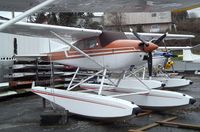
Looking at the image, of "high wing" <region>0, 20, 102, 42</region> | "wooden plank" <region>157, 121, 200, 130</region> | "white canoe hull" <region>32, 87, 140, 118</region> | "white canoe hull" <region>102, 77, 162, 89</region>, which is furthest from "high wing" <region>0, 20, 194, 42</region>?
"white canoe hull" <region>102, 77, 162, 89</region>

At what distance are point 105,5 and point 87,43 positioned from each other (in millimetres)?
2905

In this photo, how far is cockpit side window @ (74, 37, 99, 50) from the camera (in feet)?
30.7

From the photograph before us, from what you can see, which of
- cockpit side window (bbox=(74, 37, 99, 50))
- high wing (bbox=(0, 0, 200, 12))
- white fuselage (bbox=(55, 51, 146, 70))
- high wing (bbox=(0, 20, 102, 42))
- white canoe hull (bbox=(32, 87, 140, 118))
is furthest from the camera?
cockpit side window (bbox=(74, 37, 99, 50))

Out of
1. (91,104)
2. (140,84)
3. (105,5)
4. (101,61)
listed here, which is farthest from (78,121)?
(140,84)

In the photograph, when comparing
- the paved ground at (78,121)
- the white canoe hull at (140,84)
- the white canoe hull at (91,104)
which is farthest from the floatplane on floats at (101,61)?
the white canoe hull at (140,84)

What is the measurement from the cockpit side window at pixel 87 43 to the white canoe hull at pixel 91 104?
58.9 inches

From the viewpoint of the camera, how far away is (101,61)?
904 cm

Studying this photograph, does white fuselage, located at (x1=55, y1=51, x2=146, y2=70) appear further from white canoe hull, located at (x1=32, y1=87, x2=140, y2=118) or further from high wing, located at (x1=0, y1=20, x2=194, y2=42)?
white canoe hull, located at (x1=32, y1=87, x2=140, y2=118)

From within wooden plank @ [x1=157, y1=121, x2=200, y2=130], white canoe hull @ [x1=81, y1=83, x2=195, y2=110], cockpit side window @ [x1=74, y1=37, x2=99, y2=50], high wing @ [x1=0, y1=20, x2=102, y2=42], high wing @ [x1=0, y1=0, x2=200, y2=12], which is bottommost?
wooden plank @ [x1=157, y1=121, x2=200, y2=130]

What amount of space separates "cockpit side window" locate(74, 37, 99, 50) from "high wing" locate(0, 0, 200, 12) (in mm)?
2021

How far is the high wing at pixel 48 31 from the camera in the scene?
852 cm

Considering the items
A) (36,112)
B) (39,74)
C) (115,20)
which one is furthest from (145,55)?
(115,20)

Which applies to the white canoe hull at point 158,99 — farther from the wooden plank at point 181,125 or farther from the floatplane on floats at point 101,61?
the wooden plank at point 181,125

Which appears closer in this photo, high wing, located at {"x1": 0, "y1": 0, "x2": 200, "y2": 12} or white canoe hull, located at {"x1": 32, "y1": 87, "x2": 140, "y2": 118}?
high wing, located at {"x1": 0, "y1": 0, "x2": 200, "y2": 12}
